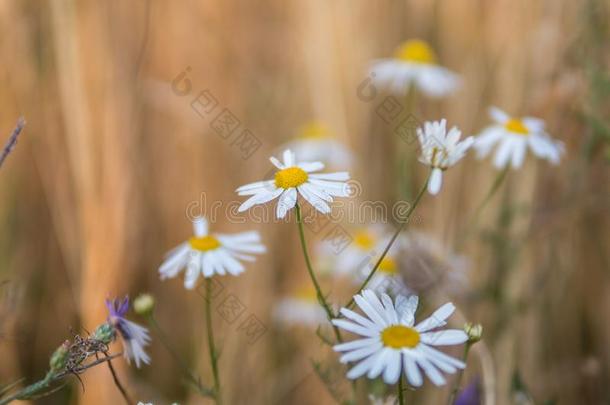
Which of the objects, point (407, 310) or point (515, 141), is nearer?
point (407, 310)

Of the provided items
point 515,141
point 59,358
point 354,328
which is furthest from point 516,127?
point 59,358

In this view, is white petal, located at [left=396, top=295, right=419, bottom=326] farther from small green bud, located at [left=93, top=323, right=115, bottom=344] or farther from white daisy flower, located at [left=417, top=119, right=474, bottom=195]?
small green bud, located at [left=93, top=323, right=115, bottom=344]

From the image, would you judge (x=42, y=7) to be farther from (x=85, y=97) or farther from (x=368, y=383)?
(x=368, y=383)

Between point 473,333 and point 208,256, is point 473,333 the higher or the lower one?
the lower one

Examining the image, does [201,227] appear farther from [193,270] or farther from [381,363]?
[381,363]

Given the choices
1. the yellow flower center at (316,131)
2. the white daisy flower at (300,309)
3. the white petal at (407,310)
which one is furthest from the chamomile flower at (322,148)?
the white petal at (407,310)

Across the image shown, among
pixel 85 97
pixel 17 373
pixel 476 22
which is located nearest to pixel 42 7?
pixel 85 97

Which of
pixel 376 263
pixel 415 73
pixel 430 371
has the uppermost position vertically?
pixel 415 73

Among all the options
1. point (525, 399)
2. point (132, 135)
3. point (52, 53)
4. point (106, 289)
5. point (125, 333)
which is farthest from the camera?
point (52, 53)
